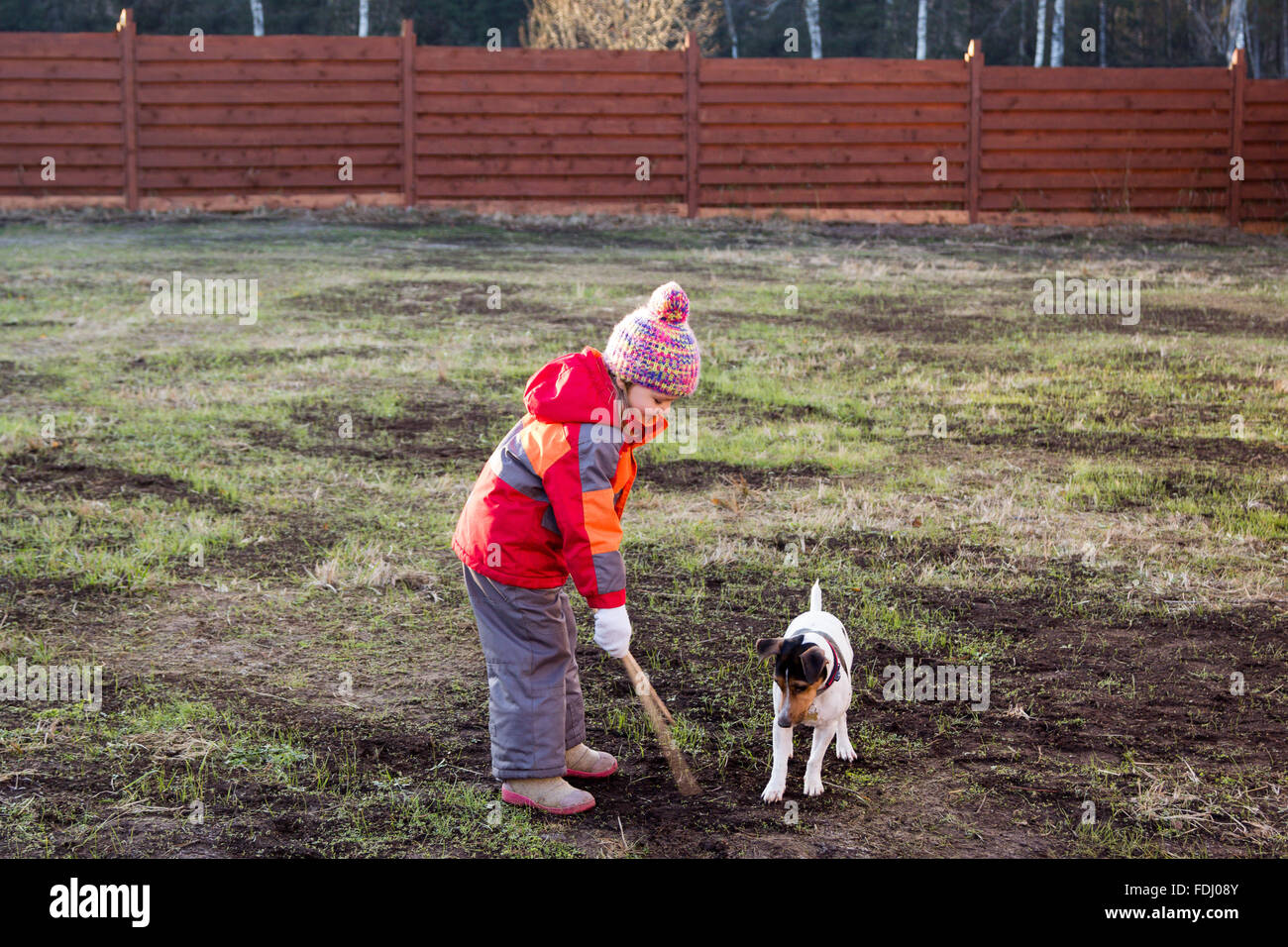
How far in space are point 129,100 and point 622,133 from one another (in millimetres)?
6615

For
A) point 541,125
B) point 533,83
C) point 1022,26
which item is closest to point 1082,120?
Answer: point 541,125

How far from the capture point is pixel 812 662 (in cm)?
318

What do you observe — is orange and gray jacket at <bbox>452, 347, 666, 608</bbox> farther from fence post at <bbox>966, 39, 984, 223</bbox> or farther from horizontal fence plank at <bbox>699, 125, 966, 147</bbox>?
fence post at <bbox>966, 39, 984, 223</bbox>

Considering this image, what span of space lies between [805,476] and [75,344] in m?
5.83

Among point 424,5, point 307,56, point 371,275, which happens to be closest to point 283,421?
point 371,275

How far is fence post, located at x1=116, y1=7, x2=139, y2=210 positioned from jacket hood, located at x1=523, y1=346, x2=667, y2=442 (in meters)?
15.6

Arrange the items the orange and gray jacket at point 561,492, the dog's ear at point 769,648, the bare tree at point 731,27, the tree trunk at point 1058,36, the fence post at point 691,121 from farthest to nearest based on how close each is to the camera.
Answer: the bare tree at point 731,27
the tree trunk at point 1058,36
the fence post at point 691,121
the dog's ear at point 769,648
the orange and gray jacket at point 561,492

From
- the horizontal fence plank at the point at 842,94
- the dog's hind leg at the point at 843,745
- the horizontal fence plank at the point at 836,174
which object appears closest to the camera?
the dog's hind leg at the point at 843,745

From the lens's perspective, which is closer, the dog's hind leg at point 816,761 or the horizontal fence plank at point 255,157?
the dog's hind leg at point 816,761

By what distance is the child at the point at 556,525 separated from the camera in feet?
10.1

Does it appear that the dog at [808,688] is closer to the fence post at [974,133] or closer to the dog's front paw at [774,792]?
the dog's front paw at [774,792]

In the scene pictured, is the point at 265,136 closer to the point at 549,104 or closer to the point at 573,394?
the point at 549,104

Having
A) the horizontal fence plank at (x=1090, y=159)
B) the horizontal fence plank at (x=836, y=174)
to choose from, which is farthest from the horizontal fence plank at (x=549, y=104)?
the horizontal fence plank at (x=1090, y=159)

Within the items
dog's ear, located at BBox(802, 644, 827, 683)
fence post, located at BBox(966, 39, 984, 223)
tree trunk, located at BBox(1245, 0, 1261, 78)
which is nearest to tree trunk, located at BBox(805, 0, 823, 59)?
tree trunk, located at BBox(1245, 0, 1261, 78)
